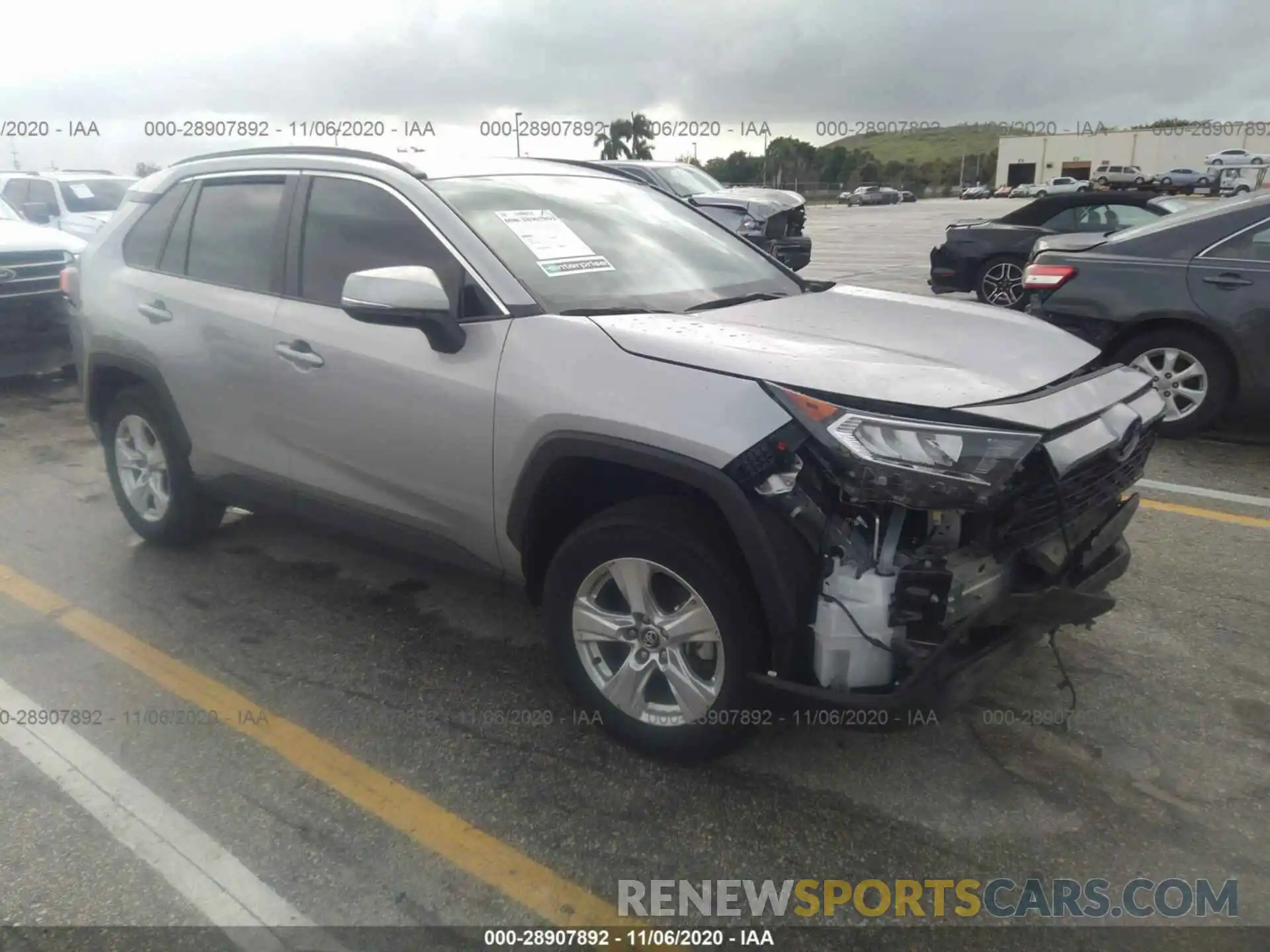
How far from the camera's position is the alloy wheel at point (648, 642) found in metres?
2.77

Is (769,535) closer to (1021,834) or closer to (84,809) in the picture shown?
(1021,834)

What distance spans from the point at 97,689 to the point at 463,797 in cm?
162

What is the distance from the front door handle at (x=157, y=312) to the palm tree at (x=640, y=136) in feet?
137

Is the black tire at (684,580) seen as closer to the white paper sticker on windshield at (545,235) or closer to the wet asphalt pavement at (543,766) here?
the wet asphalt pavement at (543,766)

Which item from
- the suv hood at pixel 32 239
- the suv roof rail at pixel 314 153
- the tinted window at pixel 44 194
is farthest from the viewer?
the tinted window at pixel 44 194

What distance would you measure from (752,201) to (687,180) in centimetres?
149

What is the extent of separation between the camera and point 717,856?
8.64 ft

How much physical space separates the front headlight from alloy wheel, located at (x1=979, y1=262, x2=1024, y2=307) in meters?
9.69

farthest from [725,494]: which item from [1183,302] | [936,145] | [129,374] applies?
[936,145]

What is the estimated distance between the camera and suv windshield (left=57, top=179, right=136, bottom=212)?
543 inches

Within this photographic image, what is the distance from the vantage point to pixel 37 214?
1175 cm

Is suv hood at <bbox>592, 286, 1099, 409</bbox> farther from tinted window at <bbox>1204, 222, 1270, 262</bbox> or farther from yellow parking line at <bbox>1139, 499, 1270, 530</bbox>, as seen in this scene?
tinted window at <bbox>1204, 222, 1270, 262</bbox>

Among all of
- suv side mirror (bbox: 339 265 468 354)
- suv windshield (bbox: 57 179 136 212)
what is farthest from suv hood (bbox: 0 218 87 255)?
suv side mirror (bbox: 339 265 468 354)

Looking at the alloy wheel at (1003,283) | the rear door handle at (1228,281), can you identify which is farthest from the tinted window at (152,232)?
the alloy wheel at (1003,283)
